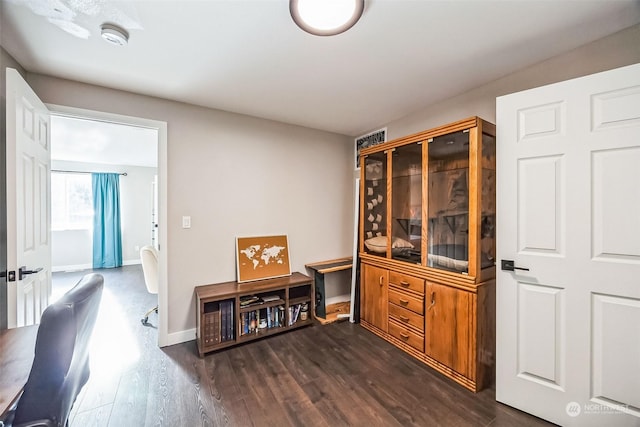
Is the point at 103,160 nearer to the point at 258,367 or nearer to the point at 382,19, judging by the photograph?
the point at 258,367

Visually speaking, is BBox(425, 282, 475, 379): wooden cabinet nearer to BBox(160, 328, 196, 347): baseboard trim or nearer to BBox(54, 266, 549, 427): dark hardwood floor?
BBox(54, 266, 549, 427): dark hardwood floor

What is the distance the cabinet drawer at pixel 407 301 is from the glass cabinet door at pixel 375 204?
1.36ft

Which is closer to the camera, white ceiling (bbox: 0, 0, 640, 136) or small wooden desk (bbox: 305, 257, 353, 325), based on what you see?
white ceiling (bbox: 0, 0, 640, 136)

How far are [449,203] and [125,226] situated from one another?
689 cm

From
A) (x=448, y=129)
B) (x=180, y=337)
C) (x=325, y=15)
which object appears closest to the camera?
(x=325, y=15)

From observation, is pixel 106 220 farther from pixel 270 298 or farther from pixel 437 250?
pixel 437 250

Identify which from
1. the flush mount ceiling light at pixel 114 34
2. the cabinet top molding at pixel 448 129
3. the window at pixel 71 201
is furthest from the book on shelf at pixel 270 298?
the window at pixel 71 201

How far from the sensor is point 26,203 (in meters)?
1.61

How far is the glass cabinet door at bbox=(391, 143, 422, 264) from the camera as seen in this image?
2395 millimetres

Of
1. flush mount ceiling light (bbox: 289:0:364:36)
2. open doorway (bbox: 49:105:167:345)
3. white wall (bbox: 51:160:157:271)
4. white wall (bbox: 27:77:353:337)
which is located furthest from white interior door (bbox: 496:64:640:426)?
white wall (bbox: 51:160:157:271)

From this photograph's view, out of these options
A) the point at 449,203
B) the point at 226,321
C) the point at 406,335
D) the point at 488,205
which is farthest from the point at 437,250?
the point at 226,321

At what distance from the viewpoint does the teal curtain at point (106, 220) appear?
5.70m

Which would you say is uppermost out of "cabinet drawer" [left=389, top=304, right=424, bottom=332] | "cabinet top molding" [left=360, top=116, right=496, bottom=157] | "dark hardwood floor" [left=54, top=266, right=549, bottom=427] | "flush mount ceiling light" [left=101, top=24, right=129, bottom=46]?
"flush mount ceiling light" [left=101, top=24, right=129, bottom=46]

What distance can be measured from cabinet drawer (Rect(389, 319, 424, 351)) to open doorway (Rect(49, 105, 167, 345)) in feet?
11.6
